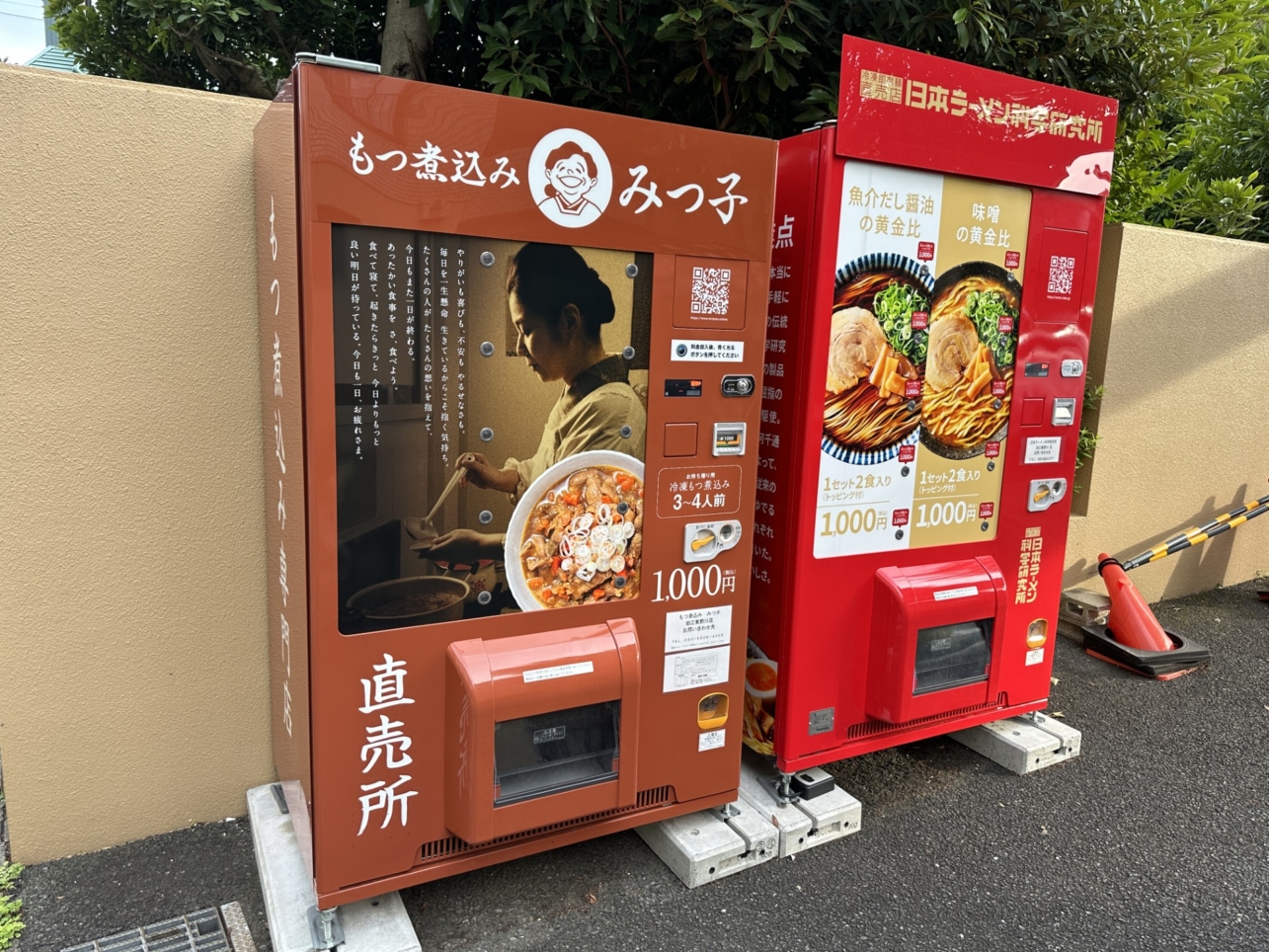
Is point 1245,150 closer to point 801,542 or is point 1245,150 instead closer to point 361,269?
point 801,542

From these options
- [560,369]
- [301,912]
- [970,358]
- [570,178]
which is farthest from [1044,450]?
[301,912]

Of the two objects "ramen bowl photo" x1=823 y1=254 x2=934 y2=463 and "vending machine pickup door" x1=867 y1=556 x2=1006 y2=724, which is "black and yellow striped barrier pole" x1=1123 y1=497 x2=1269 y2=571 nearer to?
"vending machine pickup door" x1=867 y1=556 x2=1006 y2=724

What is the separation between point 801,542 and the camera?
2.83 m

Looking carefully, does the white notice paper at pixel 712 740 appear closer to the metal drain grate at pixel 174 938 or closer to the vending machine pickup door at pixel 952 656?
the vending machine pickup door at pixel 952 656

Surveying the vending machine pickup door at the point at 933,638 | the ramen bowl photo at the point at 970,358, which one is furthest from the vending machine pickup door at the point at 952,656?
the ramen bowl photo at the point at 970,358

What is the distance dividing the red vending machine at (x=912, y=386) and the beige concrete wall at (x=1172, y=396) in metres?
1.99

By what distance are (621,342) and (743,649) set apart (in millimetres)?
1129

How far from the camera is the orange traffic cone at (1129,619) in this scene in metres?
4.59

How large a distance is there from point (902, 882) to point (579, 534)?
1614 millimetres

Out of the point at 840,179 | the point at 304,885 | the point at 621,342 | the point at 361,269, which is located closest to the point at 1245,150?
the point at 840,179

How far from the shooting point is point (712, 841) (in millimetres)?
2691

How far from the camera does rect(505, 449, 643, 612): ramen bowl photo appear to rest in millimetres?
2314

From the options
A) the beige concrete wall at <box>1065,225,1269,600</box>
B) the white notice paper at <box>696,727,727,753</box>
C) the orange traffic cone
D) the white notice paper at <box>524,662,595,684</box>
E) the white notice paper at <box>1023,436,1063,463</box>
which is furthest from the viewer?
the beige concrete wall at <box>1065,225,1269,600</box>

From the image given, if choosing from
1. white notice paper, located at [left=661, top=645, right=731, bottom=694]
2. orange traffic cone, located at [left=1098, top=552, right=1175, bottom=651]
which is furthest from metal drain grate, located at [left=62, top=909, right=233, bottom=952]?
orange traffic cone, located at [left=1098, top=552, right=1175, bottom=651]
